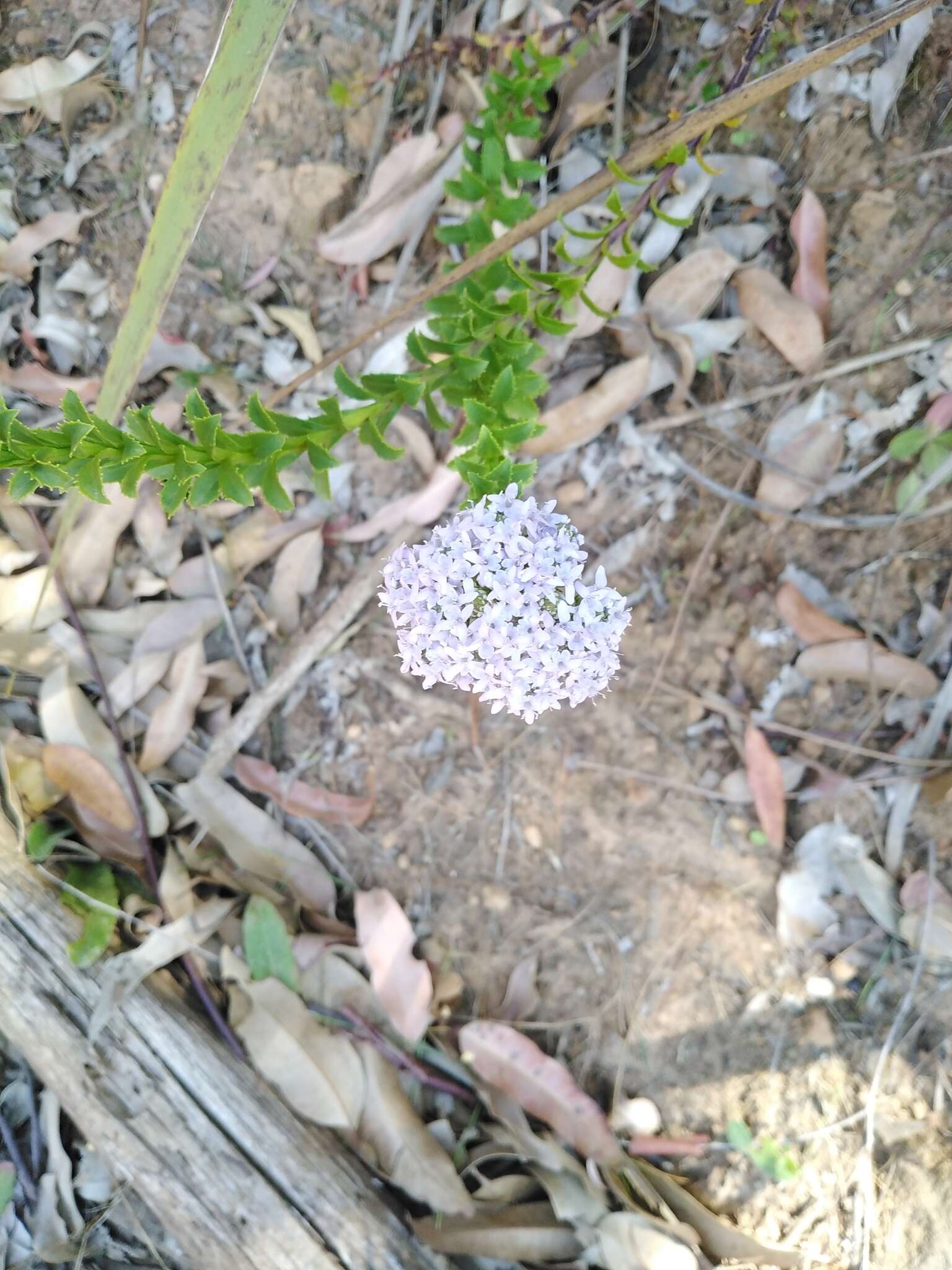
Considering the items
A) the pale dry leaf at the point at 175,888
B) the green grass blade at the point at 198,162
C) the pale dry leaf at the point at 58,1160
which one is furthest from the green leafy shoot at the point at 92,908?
the green grass blade at the point at 198,162

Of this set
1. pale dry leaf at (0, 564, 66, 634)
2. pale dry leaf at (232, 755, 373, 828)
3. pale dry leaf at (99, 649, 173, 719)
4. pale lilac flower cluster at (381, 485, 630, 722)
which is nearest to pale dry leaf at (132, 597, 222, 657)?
pale dry leaf at (99, 649, 173, 719)

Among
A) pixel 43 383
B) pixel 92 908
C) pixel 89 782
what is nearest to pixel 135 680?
pixel 89 782

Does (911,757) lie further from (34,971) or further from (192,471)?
(34,971)

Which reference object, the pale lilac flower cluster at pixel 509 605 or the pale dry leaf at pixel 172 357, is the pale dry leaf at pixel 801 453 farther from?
the pale dry leaf at pixel 172 357

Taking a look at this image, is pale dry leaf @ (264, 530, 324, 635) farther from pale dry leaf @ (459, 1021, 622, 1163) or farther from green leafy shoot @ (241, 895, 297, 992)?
pale dry leaf @ (459, 1021, 622, 1163)

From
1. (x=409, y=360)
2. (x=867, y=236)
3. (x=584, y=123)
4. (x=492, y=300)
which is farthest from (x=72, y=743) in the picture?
(x=867, y=236)
